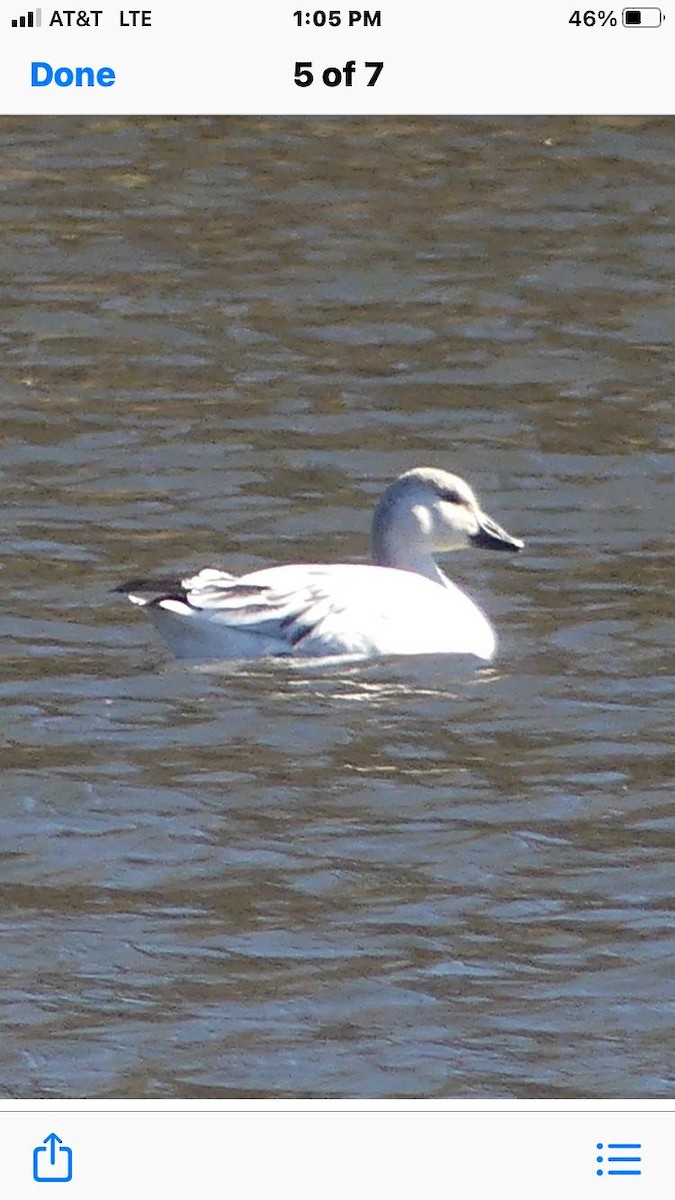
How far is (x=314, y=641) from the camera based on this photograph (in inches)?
429

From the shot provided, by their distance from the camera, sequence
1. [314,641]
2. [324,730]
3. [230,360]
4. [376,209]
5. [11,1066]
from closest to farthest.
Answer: [11,1066] < [324,730] < [314,641] < [230,360] < [376,209]

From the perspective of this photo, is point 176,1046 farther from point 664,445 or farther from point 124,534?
point 664,445

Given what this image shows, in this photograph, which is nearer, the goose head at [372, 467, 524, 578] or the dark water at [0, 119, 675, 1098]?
the dark water at [0, 119, 675, 1098]

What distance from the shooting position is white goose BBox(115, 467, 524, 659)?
10.7 meters
